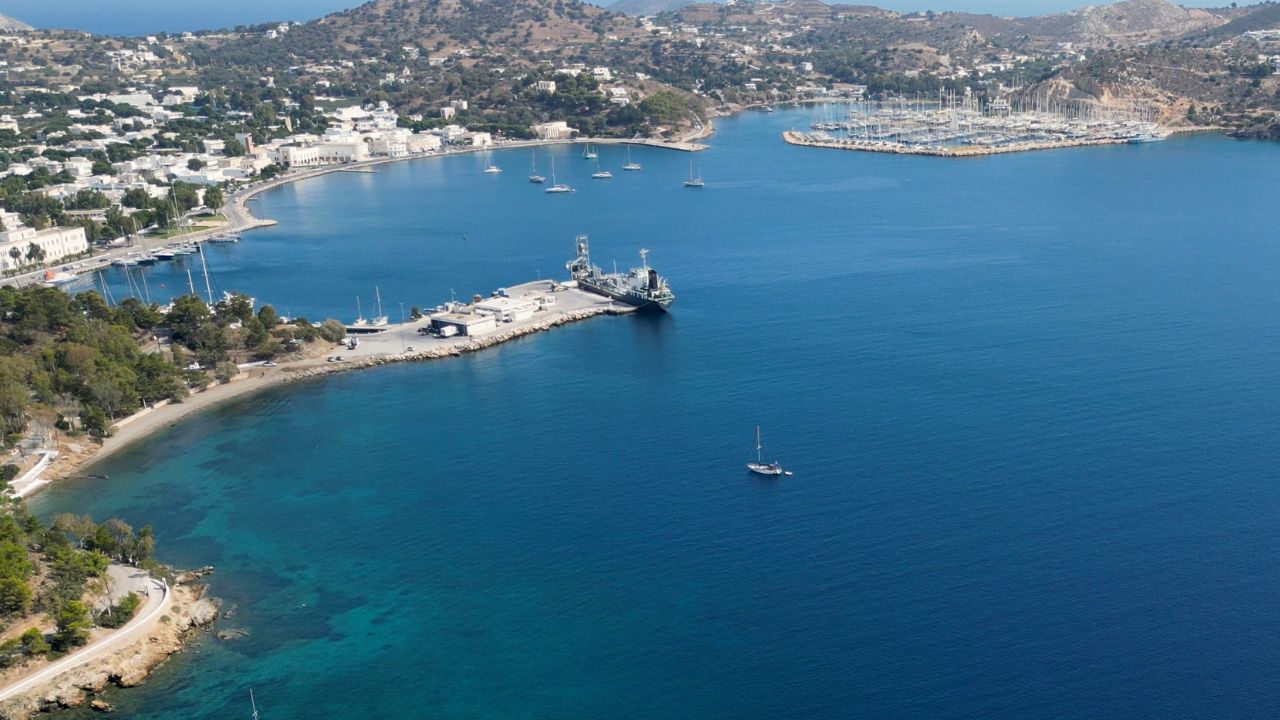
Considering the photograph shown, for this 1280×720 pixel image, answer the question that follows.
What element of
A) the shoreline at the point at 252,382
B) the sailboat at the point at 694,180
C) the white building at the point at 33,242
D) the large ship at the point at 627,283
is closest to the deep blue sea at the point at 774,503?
the shoreline at the point at 252,382

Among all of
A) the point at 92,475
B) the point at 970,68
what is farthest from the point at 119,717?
the point at 970,68

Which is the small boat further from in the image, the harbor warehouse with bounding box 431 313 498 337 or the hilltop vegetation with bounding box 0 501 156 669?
the hilltop vegetation with bounding box 0 501 156 669

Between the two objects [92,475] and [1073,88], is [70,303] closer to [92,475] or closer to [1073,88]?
[92,475]

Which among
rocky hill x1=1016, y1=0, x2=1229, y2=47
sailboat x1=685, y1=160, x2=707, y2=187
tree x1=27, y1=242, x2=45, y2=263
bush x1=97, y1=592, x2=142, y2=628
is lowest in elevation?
bush x1=97, y1=592, x2=142, y2=628

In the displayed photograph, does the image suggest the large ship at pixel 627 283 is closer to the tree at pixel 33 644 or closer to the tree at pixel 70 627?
the tree at pixel 70 627

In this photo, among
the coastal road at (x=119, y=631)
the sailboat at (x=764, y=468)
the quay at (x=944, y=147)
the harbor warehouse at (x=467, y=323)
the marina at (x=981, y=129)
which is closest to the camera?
the coastal road at (x=119, y=631)

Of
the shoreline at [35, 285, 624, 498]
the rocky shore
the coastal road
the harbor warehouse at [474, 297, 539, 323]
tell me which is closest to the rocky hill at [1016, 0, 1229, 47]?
the harbor warehouse at [474, 297, 539, 323]
